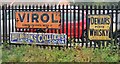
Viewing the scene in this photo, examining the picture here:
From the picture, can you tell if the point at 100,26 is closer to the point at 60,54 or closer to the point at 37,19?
the point at 60,54

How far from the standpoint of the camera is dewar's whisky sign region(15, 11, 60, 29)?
927 centimetres

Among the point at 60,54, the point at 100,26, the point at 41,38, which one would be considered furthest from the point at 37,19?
the point at 100,26

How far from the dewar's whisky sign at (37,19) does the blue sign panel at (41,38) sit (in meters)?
0.25

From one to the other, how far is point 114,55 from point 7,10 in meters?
3.64

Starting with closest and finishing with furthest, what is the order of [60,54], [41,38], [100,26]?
[60,54] → [100,26] → [41,38]

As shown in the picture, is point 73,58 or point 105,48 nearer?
point 73,58

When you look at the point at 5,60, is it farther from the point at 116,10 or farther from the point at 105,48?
the point at 116,10

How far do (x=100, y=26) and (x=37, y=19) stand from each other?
75.9 inches

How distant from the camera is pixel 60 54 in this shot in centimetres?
858

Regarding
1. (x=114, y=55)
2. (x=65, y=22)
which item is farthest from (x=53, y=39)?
(x=114, y=55)

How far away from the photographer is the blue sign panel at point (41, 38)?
924cm

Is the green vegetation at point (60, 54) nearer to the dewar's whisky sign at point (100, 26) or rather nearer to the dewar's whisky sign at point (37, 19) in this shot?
the dewar's whisky sign at point (100, 26)

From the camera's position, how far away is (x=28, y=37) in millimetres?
9430

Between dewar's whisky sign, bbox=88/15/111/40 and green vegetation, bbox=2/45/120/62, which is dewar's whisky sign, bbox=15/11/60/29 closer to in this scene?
green vegetation, bbox=2/45/120/62
